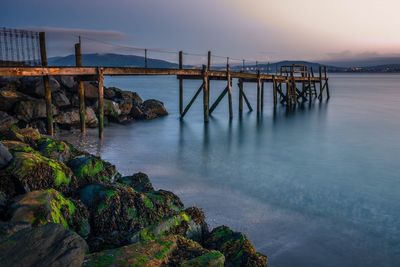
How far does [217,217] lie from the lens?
25.5 ft

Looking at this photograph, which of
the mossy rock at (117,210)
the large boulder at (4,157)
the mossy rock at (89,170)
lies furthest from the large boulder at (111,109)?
the mossy rock at (117,210)

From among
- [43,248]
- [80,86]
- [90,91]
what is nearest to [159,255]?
[43,248]

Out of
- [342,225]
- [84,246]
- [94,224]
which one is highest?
[84,246]

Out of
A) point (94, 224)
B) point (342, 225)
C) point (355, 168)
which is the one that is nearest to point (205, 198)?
point (342, 225)

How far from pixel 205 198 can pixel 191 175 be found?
85.6 inches

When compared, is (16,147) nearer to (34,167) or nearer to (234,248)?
(34,167)

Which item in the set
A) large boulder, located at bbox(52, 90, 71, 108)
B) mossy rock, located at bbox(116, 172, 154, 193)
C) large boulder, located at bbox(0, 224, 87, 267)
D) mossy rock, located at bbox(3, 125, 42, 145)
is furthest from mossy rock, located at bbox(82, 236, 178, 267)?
large boulder, located at bbox(52, 90, 71, 108)

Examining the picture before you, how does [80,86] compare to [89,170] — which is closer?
[89,170]

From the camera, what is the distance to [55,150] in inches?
302

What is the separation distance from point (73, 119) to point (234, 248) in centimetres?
1312

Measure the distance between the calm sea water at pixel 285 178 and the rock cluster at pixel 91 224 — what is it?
137cm

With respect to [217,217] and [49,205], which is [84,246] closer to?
[49,205]

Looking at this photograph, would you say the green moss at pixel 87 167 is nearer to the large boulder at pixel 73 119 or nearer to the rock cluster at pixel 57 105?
the rock cluster at pixel 57 105

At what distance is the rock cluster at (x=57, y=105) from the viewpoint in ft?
48.4
